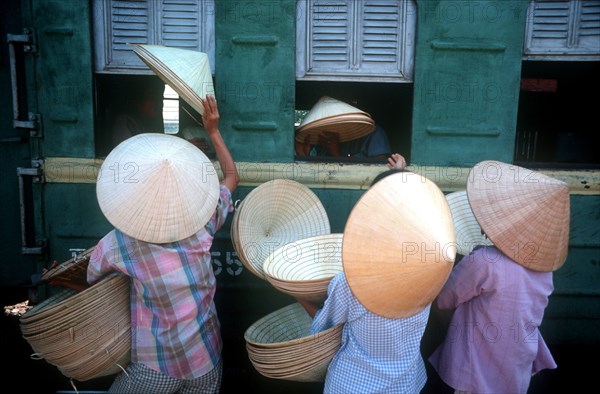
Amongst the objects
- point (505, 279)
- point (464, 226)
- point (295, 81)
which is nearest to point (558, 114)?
point (464, 226)

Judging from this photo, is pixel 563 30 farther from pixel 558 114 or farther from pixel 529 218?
pixel 558 114

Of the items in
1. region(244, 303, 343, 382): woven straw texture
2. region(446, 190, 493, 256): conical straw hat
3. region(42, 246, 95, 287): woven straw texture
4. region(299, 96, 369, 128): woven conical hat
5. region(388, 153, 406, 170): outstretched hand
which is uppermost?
region(299, 96, 369, 128): woven conical hat

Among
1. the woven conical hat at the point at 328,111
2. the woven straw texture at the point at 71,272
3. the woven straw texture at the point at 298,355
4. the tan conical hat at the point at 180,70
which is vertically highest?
the tan conical hat at the point at 180,70

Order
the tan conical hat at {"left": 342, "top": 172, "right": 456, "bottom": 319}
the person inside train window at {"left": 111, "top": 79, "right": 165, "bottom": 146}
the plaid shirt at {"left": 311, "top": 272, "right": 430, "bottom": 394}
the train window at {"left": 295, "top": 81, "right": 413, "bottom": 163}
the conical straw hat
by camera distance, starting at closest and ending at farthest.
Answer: the tan conical hat at {"left": 342, "top": 172, "right": 456, "bottom": 319} < the plaid shirt at {"left": 311, "top": 272, "right": 430, "bottom": 394} < the conical straw hat < the person inside train window at {"left": 111, "top": 79, "right": 165, "bottom": 146} < the train window at {"left": 295, "top": 81, "right": 413, "bottom": 163}

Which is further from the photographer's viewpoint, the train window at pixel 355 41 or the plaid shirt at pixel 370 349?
the train window at pixel 355 41

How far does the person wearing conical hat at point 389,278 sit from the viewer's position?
1.85 metres

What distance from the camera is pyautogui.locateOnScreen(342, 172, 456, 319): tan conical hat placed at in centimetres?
184

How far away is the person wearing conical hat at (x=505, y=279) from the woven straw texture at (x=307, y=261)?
0.66m

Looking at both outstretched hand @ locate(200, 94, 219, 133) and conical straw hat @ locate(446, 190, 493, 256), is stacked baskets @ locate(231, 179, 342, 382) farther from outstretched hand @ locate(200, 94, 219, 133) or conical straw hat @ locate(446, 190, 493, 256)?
conical straw hat @ locate(446, 190, 493, 256)

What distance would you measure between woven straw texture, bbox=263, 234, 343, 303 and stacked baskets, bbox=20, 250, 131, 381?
0.78 meters

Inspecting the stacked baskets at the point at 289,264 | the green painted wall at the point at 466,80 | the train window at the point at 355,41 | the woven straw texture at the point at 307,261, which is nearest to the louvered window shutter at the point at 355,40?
the train window at the point at 355,41

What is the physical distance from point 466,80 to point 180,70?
6.81 ft

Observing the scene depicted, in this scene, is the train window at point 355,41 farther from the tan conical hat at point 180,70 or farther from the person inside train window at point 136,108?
the person inside train window at point 136,108

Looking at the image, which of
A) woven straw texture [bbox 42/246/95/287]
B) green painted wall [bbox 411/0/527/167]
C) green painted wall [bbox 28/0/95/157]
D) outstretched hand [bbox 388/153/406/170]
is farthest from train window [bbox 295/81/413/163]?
woven straw texture [bbox 42/246/95/287]
